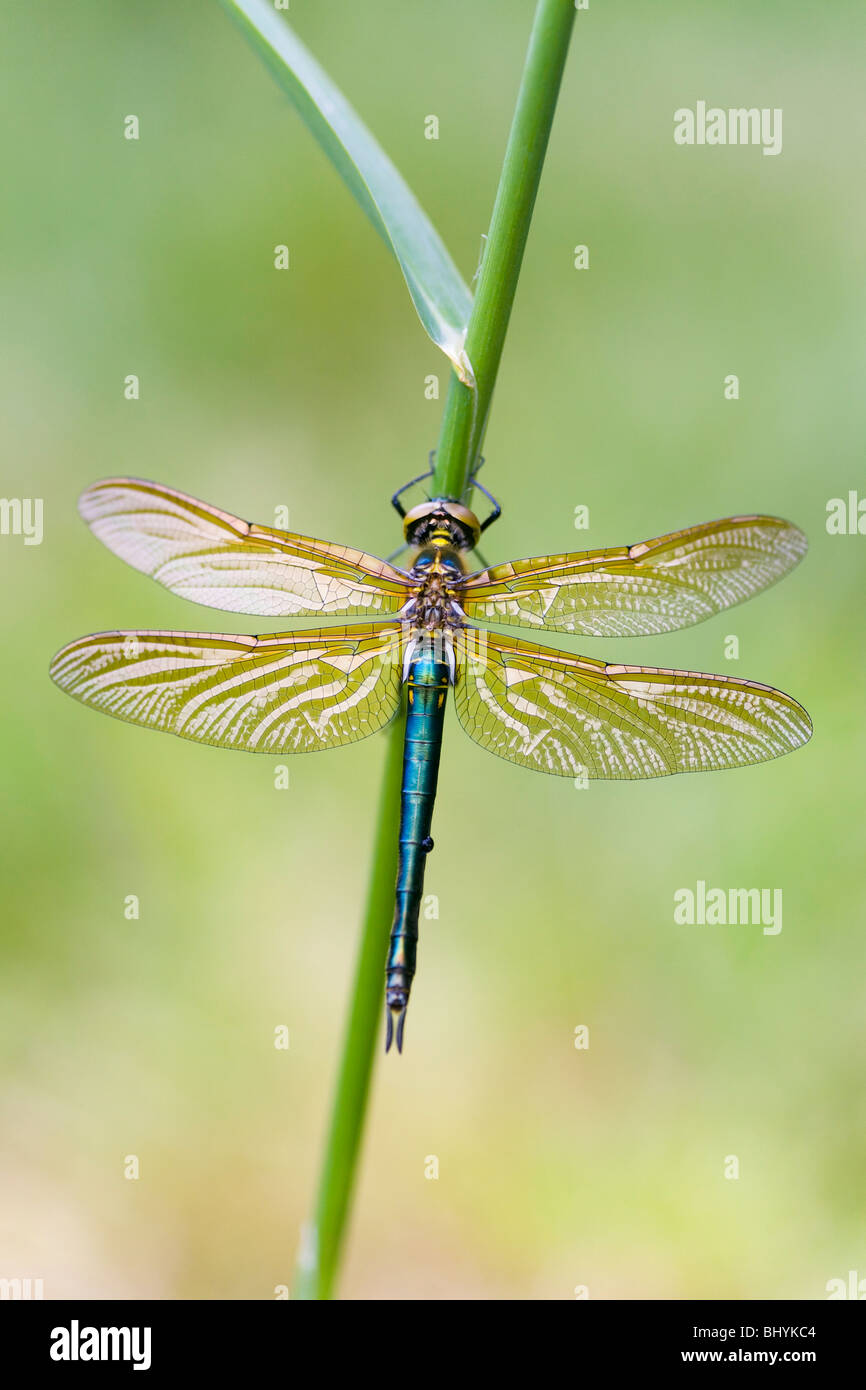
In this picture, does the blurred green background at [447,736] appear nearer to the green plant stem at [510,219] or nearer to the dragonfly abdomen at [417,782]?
the dragonfly abdomen at [417,782]

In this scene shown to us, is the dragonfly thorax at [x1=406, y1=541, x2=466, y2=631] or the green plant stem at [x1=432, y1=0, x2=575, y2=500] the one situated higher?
the green plant stem at [x1=432, y1=0, x2=575, y2=500]

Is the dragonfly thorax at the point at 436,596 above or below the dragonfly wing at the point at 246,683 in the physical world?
above

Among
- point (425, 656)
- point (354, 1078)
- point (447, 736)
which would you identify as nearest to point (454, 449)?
point (425, 656)

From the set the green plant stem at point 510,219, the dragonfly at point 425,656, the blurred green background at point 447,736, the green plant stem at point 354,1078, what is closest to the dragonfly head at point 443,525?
the dragonfly at point 425,656

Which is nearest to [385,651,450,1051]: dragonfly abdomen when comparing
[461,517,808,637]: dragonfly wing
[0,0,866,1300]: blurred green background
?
[461,517,808,637]: dragonfly wing

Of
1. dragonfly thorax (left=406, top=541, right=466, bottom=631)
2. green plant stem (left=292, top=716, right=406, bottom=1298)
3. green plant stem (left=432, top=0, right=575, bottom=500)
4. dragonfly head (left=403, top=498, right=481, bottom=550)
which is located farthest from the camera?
dragonfly thorax (left=406, top=541, right=466, bottom=631)

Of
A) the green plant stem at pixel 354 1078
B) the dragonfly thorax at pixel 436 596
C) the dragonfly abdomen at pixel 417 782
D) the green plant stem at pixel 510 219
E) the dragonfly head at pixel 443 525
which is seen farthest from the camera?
the dragonfly thorax at pixel 436 596

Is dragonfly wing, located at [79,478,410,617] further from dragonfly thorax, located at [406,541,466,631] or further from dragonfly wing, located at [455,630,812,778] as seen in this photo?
dragonfly wing, located at [455,630,812,778]
